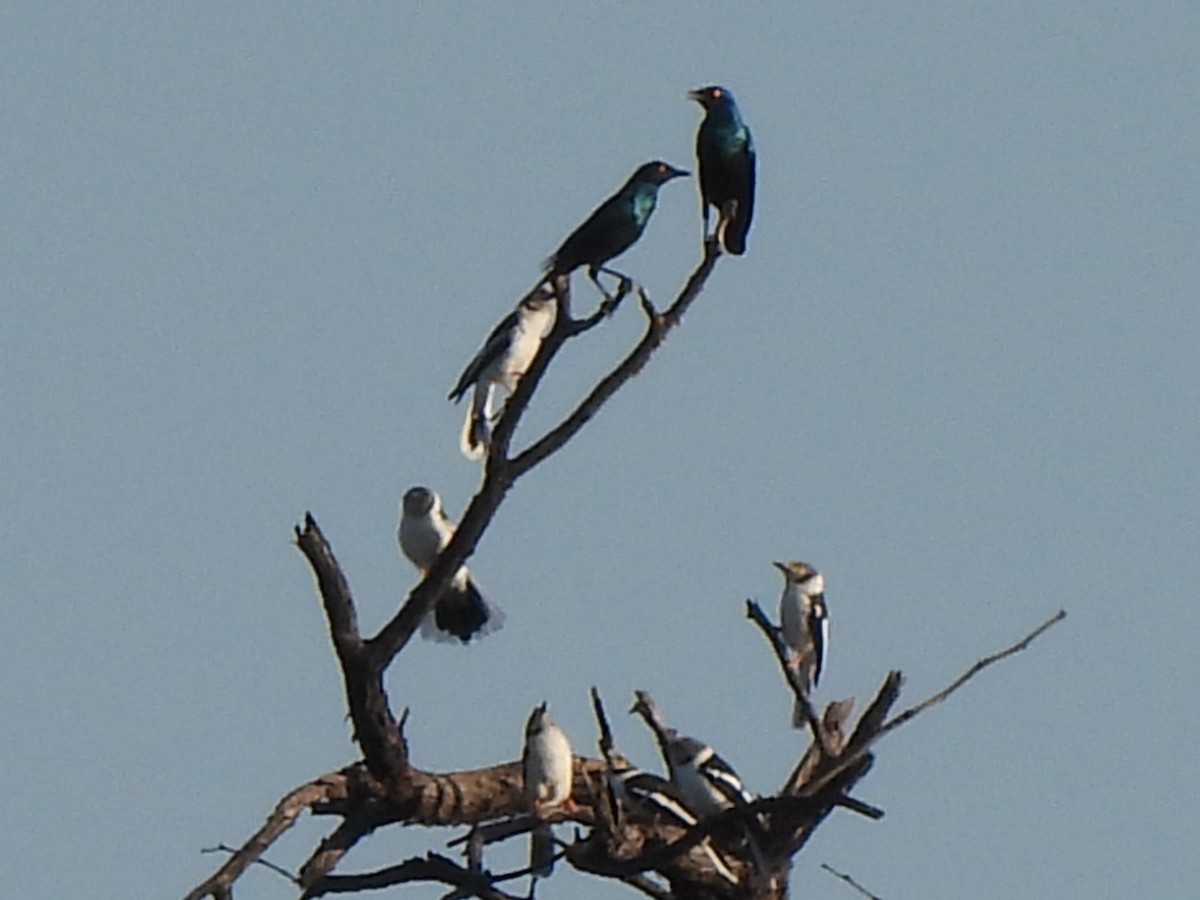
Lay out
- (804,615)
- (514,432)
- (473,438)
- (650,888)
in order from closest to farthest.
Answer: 1. (514,432)
2. (650,888)
3. (473,438)
4. (804,615)

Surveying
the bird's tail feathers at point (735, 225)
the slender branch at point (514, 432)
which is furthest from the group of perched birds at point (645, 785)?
the bird's tail feathers at point (735, 225)

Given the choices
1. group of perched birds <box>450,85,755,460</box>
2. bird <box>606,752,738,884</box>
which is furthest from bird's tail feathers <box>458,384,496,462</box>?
bird <box>606,752,738,884</box>

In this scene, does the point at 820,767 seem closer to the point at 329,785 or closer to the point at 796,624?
the point at 329,785

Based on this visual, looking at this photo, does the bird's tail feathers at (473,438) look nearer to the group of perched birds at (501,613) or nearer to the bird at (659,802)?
the group of perched birds at (501,613)

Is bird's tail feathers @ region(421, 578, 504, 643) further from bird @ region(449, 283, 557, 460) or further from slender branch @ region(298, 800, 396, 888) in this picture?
slender branch @ region(298, 800, 396, 888)

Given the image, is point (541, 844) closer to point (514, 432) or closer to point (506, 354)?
point (514, 432)

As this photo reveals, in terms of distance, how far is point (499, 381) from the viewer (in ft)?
48.0

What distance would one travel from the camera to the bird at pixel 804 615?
1511 cm

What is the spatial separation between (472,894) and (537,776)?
48.6 inches

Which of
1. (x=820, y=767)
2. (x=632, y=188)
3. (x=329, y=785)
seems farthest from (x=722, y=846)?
(x=632, y=188)

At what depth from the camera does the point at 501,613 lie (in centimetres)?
1456

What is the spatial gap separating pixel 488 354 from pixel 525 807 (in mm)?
2382

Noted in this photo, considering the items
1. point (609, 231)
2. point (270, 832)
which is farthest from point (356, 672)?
point (609, 231)

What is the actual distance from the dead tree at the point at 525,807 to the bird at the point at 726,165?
7.42ft
